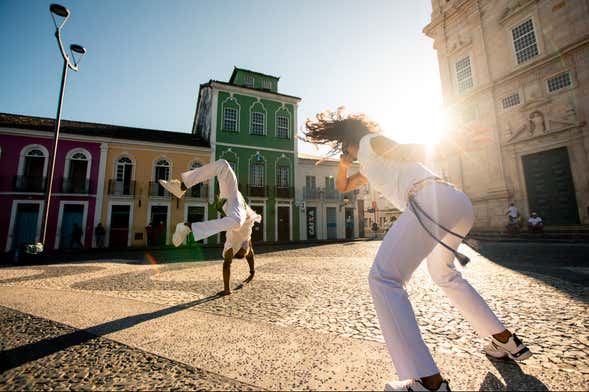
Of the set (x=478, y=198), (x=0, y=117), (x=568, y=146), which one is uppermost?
(x=0, y=117)

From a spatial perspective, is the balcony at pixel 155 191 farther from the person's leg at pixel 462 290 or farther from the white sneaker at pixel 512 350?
the white sneaker at pixel 512 350

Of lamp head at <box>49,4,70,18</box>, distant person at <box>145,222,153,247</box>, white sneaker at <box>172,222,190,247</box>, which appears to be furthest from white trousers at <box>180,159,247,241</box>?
distant person at <box>145,222,153,247</box>

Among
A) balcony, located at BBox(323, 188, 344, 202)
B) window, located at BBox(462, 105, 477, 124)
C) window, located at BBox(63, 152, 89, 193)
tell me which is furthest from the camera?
balcony, located at BBox(323, 188, 344, 202)

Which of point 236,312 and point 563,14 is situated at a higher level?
point 563,14

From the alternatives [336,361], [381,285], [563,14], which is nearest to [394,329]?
[381,285]

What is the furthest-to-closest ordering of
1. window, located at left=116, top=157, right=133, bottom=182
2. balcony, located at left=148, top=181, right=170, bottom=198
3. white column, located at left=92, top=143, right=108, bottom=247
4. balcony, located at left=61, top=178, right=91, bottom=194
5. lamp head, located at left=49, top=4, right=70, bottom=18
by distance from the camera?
balcony, located at left=148, top=181, right=170, bottom=198 → window, located at left=116, top=157, right=133, bottom=182 → white column, located at left=92, top=143, right=108, bottom=247 → balcony, located at left=61, top=178, right=91, bottom=194 → lamp head, located at left=49, top=4, right=70, bottom=18

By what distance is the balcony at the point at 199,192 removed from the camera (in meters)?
19.2

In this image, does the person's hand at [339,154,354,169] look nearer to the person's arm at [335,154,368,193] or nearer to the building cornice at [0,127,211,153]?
the person's arm at [335,154,368,193]

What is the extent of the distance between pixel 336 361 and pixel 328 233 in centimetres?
2339

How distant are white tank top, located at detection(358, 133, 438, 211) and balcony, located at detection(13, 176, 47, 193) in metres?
21.0

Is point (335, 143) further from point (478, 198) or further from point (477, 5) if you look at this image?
point (477, 5)

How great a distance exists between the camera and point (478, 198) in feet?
56.9

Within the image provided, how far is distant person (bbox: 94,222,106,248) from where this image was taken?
640 inches

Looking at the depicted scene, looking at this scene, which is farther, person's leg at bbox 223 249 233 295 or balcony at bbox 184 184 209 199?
balcony at bbox 184 184 209 199
